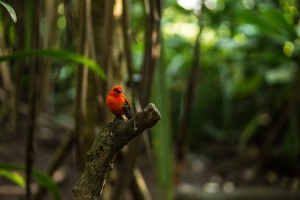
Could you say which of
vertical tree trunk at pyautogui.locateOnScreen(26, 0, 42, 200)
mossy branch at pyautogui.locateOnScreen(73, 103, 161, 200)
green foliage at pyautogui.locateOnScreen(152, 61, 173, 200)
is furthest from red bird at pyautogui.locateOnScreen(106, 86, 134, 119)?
green foliage at pyautogui.locateOnScreen(152, 61, 173, 200)

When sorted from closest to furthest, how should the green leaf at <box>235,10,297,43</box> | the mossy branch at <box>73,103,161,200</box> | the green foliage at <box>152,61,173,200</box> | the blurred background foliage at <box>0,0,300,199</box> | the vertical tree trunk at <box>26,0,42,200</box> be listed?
the mossy branch at <box>73,103,161,200</box>, the vertical tree trunk at <box>26,0,42,200</box>, the green foliage at <box>152,61,173,200</box>, the green leaf at <box>235,10,297,43</box>, the blurred background foliage at <box>0,0,300,199</box>

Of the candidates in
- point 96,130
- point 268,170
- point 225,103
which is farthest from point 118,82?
point 268,170

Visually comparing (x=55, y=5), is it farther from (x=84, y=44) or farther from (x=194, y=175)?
(x=194, y=175)

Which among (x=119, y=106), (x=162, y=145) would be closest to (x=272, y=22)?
(x=162, y=145)

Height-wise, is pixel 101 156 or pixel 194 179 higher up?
pixel 194 179

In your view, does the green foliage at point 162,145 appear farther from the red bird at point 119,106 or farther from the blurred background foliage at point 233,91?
the red bird at point 119,106

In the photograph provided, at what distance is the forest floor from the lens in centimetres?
149

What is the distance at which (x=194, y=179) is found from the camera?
197 cm

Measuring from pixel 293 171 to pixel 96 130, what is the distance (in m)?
1.25

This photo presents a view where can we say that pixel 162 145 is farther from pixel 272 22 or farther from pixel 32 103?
pixel 272 22

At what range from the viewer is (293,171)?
186cm

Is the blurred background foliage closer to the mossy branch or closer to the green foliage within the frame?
the green foliage

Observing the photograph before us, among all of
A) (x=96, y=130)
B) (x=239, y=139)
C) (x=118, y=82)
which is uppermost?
(x=239, y=139)

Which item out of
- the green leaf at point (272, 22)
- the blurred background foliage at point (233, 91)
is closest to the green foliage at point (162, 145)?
the blurred background foliage at point (233, 91)
